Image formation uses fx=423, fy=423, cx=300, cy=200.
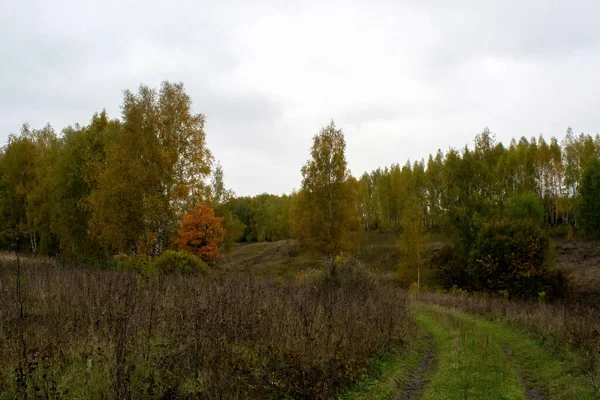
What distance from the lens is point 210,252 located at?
33.1m

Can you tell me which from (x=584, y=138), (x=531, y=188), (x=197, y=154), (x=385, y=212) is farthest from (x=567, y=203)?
(x=197, y=154)

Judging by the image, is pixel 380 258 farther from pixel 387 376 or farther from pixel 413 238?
pixel 387 376

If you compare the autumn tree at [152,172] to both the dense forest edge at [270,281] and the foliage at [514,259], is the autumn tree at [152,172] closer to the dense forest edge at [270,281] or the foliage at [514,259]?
the dense forest edge at [270,281]

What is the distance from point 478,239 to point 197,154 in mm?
23242

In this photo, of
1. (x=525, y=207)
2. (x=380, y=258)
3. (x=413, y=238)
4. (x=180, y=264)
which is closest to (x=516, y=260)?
(x=413, y=238)

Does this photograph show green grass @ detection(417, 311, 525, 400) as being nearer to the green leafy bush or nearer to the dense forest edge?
the dense forest edge

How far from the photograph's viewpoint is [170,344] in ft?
20.5

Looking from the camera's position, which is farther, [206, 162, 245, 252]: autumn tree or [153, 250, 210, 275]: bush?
[206, 162, 245, 252]: autumn tree

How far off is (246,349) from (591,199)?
51.3 m

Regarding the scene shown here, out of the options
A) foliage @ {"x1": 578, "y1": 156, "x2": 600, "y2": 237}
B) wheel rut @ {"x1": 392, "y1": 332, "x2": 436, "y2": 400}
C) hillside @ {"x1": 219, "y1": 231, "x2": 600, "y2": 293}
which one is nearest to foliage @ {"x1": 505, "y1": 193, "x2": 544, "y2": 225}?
foliage @ {"x1": 578, "y1": 156, "x2": 600, "y2": 237}

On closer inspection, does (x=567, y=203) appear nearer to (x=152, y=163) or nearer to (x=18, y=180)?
(x=152, y=163)

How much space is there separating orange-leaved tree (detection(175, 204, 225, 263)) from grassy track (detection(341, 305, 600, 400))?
22.0 m

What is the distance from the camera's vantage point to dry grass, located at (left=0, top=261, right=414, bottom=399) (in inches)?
203

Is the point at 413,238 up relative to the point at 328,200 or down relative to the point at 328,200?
down
